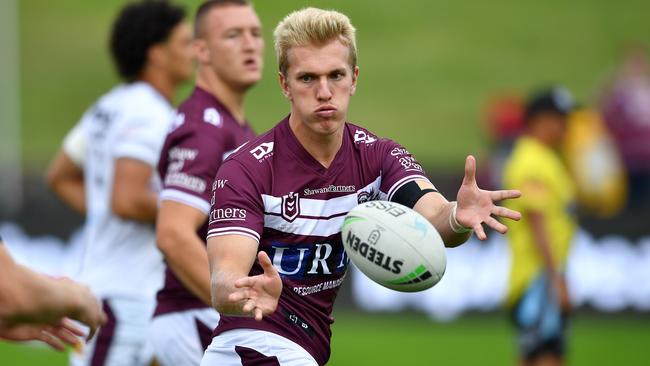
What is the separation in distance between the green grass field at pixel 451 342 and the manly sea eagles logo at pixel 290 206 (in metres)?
6.61

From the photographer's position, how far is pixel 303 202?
16.8 feet

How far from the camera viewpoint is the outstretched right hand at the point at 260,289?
14.3 feet

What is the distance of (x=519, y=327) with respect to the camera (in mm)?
9883

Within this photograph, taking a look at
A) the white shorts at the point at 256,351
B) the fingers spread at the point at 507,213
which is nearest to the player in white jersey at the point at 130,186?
the white shorts at the point at 256,351

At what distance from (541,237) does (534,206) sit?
0.27 meters

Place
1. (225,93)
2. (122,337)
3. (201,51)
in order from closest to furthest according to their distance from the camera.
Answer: (225,93)
(201,51)
(122,337)

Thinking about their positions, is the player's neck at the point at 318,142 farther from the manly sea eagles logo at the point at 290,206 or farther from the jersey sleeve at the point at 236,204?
the jersey sleeve at the point at 236,204

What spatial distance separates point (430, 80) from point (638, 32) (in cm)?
471

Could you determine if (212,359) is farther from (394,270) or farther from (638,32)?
(638,32)

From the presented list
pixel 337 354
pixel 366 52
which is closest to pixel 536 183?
pixel 337 354

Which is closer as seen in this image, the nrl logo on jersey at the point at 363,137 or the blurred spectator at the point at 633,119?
the nrl logo on jersey at the point at 363,137

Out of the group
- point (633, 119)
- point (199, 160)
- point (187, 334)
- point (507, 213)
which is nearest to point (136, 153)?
point (199, 160)

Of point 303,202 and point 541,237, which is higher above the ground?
point 541,237

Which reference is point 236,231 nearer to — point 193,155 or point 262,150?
point 262,150
